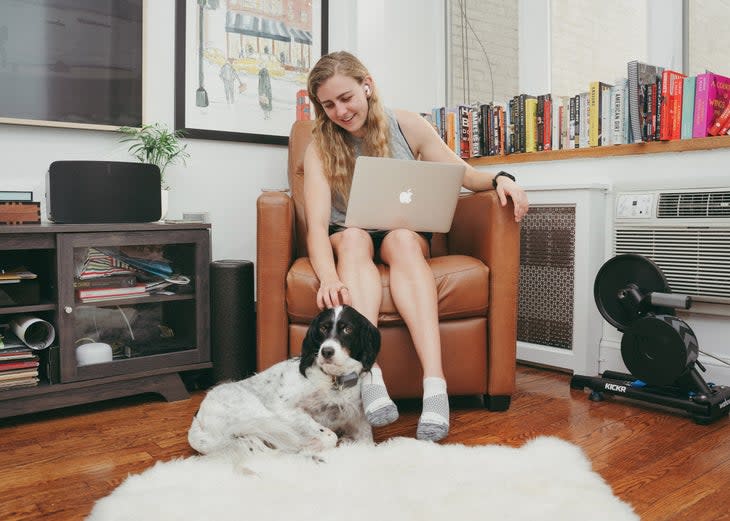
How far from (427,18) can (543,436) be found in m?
2.60

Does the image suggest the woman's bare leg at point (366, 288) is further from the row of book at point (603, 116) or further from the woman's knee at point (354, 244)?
the row of book at point (603, 116)

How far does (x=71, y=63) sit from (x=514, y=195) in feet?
5.73

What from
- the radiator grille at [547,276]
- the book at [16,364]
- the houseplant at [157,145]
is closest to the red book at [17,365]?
the book at [16,364]

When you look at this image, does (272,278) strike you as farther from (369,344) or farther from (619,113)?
(619,113)

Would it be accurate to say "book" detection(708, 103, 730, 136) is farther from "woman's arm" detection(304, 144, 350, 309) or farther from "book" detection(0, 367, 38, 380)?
"book" detection(0, 367, 38, 380)

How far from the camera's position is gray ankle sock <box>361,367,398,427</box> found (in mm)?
1627

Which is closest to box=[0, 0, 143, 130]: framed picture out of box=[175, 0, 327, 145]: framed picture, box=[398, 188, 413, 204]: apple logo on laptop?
box=[175, 0, 327, 145]: framed picture

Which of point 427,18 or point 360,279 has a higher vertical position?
point 427,18

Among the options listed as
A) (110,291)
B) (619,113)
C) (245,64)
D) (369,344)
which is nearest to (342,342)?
(369,344)

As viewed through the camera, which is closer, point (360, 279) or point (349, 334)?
point (349, 334)

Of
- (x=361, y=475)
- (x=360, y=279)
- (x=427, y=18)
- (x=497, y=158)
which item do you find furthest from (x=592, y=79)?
(x=361, y=475)

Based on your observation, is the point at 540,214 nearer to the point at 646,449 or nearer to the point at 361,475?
the point at 646,449

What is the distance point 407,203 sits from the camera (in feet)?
6.59

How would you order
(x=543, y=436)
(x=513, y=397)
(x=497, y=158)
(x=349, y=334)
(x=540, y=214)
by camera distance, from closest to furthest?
(x=349, y=334) → (x=543, y=436) → (x=513, y=397) → (x=540, y=214) → (x=497, y=158)
